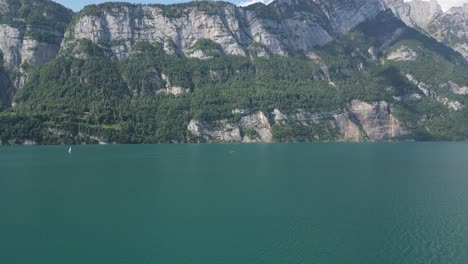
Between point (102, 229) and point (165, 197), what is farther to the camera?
point (165, 197)

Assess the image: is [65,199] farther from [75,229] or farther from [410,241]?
[410,241]

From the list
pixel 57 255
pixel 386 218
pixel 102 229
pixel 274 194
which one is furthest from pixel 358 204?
pixel 57 255

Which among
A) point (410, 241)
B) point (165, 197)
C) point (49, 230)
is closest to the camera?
point (410, 241)

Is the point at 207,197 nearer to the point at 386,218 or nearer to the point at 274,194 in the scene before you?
the point at 274,194

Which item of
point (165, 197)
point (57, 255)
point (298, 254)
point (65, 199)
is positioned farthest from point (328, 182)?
point (57, 255)

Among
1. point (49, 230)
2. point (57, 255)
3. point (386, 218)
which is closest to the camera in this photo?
point (57, 255)

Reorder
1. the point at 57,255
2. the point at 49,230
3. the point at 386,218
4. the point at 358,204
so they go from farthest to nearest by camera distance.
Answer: the point at 358,204 < the point at 386,218 < the point at 49,230 < the point at 57,255
